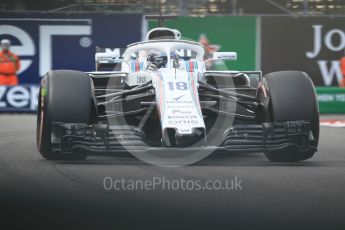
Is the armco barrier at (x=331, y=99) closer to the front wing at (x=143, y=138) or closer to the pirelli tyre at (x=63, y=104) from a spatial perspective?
the front wing at (x=143, y=138)

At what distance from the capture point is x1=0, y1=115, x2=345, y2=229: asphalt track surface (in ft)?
18.5

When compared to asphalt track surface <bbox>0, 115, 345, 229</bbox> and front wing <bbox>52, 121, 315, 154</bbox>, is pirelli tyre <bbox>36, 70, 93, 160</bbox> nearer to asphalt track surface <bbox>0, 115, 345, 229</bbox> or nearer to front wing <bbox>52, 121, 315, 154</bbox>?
front wing <bbox>52, 121, 315, 154</bbox>

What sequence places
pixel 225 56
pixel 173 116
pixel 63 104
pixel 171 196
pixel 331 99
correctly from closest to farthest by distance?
pixel 171 196 → pixel 173 116 → pixel 63 104 → pixel 225 56 → pixel 331 99

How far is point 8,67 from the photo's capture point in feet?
63.9

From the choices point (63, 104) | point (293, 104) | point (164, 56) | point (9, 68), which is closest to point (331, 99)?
point (9, 68)

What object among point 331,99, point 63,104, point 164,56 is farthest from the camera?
point 331,99

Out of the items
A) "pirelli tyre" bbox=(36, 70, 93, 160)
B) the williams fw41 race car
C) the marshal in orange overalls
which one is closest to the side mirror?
the williams fw41 race car

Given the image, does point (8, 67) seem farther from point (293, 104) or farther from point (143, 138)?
point (293, 104)

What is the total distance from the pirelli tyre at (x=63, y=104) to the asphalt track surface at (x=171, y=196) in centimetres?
21

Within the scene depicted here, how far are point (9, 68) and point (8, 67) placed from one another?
1.3 inches

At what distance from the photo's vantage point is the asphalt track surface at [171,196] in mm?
5637

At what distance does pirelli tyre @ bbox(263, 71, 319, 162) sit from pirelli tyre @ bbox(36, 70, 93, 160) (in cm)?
203

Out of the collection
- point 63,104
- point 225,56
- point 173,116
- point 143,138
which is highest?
point 225,56

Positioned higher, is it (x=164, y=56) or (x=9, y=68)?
(x=164, y=56)
